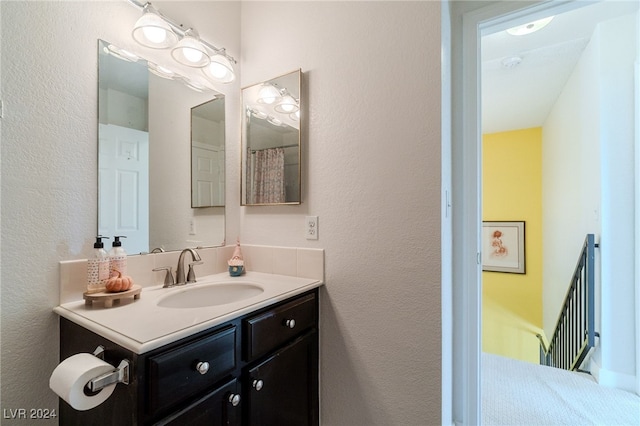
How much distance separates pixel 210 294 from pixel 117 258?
16.8 inches

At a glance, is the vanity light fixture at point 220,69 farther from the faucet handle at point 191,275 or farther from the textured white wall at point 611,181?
the textured white wall at point 611,181

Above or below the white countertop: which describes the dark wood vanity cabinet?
below

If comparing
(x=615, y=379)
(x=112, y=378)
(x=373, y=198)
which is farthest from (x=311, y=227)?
(x=615, y=379)

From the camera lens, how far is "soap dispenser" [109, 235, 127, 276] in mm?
1065

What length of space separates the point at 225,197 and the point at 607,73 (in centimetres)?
294

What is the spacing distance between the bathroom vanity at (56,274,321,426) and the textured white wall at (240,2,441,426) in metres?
0.24

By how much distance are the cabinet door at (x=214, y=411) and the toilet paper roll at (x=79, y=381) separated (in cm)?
17

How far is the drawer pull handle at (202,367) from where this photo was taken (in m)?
0.80

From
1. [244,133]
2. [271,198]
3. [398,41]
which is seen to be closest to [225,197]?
[271,198]

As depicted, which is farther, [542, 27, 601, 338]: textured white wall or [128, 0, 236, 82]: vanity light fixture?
[542, 27, 601, 338]: textured white wall

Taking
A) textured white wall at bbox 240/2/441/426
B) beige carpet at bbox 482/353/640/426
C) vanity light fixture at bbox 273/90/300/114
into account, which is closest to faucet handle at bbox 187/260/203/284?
textured white wall at bbox 240/2/441/426

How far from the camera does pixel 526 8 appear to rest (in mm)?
1287

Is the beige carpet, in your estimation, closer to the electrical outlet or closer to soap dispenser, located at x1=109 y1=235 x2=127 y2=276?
the electrical outlet

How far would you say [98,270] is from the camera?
102 cm
